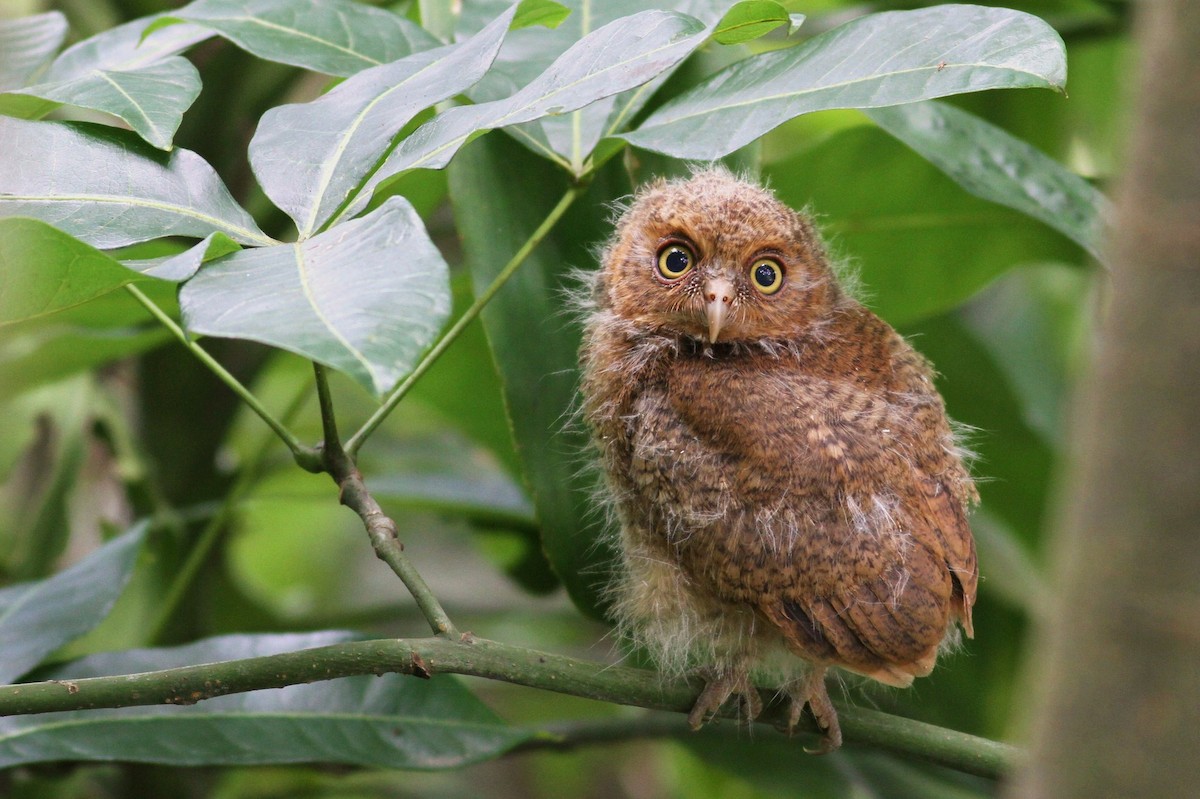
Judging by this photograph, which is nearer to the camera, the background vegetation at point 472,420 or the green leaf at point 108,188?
the green leaf at point 108,188

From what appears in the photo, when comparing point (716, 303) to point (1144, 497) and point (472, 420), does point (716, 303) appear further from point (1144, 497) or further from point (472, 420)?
point (1144, 497)

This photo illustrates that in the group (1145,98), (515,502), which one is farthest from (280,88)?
(1145,98)

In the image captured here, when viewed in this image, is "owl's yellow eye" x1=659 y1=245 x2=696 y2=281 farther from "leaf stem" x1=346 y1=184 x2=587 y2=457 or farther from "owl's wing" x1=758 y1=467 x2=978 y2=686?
"owl's wing" x1=758 y1=467 x2=978 y2=686

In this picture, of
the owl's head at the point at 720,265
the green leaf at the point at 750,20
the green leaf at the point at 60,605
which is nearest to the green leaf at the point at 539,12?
the green leaf at the point at 750,20

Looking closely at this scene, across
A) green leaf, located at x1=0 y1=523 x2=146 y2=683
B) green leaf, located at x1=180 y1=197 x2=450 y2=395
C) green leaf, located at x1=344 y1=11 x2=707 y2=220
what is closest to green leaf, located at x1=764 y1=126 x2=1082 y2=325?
green leaf, located at x1=344 y1=11 x2=707 y2=220

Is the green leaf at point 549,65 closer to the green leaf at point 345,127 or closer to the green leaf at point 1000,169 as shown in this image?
the green leaf at point 345,127

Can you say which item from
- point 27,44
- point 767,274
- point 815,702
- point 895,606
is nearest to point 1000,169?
point 767,274
